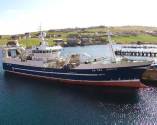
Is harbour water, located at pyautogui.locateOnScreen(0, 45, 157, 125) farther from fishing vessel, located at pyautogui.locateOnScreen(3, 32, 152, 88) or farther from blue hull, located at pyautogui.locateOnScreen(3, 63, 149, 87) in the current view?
fishing vessel, located at pyautogui.locateOnScreen(3, 32, 152, 88)

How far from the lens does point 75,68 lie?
52875mm

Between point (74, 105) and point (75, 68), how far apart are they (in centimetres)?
1177

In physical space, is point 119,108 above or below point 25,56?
below

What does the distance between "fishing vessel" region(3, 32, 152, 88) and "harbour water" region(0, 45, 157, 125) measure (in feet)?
5.49

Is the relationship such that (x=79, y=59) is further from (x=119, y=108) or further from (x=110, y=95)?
(x=119, y=108)

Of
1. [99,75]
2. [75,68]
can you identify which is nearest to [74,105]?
[99,75]

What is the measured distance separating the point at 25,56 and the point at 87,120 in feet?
111

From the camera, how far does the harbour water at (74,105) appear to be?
121 ft

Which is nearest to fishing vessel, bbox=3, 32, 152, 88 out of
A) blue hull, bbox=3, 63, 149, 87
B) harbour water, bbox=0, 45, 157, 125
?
blue hull, bbox=3, 63, 149, 87

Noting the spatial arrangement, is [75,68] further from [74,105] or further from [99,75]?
[74,105]

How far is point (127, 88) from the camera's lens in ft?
162

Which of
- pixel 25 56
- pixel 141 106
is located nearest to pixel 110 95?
pixel 141 106

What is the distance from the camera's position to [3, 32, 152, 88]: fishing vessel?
48.9 meters

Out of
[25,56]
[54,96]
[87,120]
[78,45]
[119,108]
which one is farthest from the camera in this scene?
[78,45]
